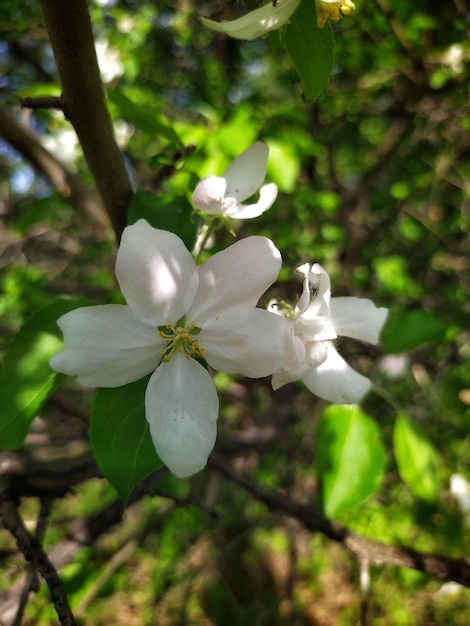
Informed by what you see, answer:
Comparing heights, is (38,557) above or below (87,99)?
below

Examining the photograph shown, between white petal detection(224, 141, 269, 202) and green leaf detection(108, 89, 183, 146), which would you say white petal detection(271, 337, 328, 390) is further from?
green leaf detection(108, 89, 183, 146)

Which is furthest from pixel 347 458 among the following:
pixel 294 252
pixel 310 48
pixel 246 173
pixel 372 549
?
pixel 294 252

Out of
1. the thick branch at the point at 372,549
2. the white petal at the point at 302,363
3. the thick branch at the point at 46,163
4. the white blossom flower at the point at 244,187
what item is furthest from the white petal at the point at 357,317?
the thick branch at the point at 46,163

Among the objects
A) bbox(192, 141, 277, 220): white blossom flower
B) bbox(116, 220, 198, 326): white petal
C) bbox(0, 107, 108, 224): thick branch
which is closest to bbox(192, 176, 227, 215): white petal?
bbox(192, 141, 277, 220): white blossom flower

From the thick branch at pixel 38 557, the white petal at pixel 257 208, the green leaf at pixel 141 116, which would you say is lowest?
the thick branch at pixel 38 557

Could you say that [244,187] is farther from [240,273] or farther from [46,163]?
[46,163]

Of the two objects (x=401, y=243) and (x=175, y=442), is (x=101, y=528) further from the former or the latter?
(x=401, y=243)

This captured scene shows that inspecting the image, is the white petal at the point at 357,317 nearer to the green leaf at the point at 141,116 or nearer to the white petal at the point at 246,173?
the white petal at the point at 246,173

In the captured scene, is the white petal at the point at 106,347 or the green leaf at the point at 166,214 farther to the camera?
the green leaf at the point at 166,214
